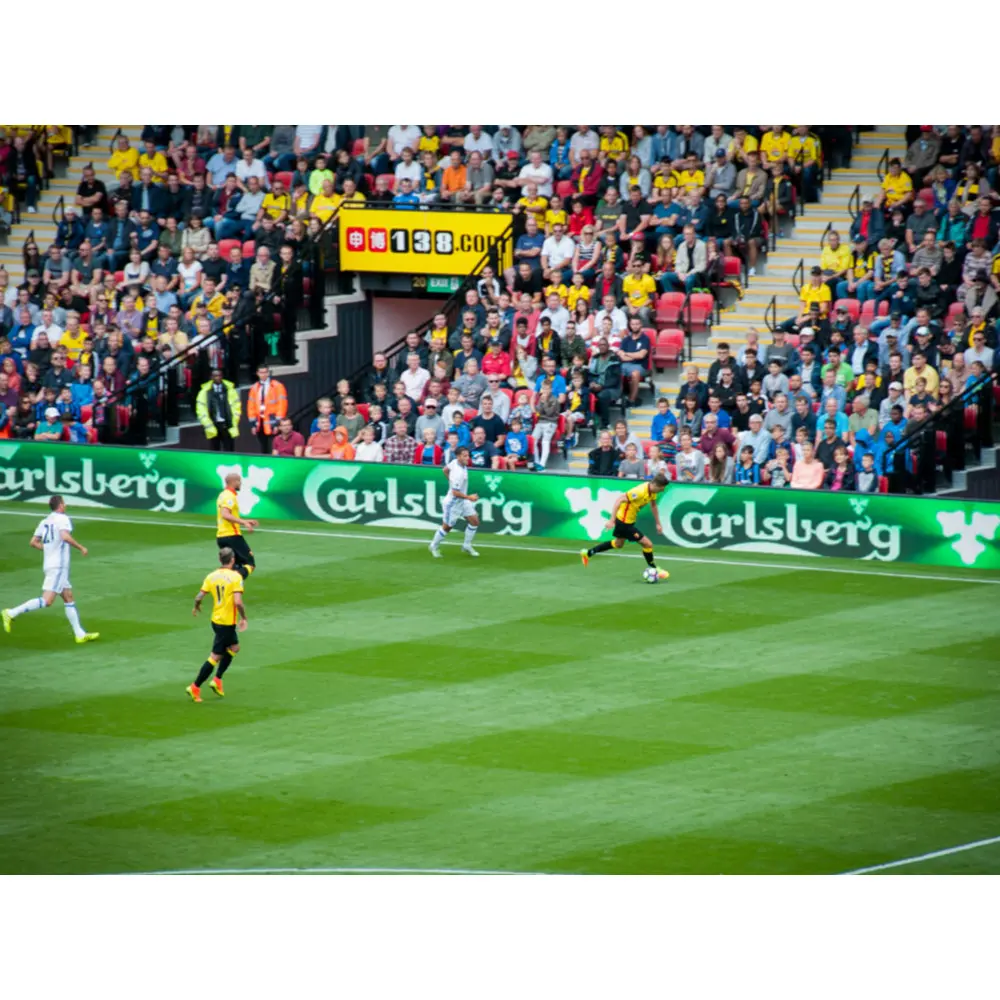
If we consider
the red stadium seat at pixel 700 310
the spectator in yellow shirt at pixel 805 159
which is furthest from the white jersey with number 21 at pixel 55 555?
the spectator in yellow shirt at pixel 805 159

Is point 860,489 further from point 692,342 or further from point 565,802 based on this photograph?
point 565,802

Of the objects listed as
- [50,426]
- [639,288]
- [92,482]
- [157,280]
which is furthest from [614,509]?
[157,280]

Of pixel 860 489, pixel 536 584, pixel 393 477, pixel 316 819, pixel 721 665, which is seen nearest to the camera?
pixel 316 819

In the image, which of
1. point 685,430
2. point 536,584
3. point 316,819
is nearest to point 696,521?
point 685,430

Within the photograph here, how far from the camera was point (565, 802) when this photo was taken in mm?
17484

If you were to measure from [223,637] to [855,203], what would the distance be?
17.3 m

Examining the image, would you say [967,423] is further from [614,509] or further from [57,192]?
[57,192]

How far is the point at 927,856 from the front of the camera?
16.0m

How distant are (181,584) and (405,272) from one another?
11914 mm

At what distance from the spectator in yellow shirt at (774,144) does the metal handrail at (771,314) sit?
2520 millimetres

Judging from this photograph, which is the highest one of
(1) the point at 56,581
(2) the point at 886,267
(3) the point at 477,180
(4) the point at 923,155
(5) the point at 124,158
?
(5) the point at 124,158

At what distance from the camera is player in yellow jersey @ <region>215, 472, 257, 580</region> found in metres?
25.4

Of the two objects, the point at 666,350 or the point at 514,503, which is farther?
the point at 666,350

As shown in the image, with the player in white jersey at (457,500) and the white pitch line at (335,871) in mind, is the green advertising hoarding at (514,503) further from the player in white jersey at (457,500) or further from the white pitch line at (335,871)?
the white pitch line at (335,871)
